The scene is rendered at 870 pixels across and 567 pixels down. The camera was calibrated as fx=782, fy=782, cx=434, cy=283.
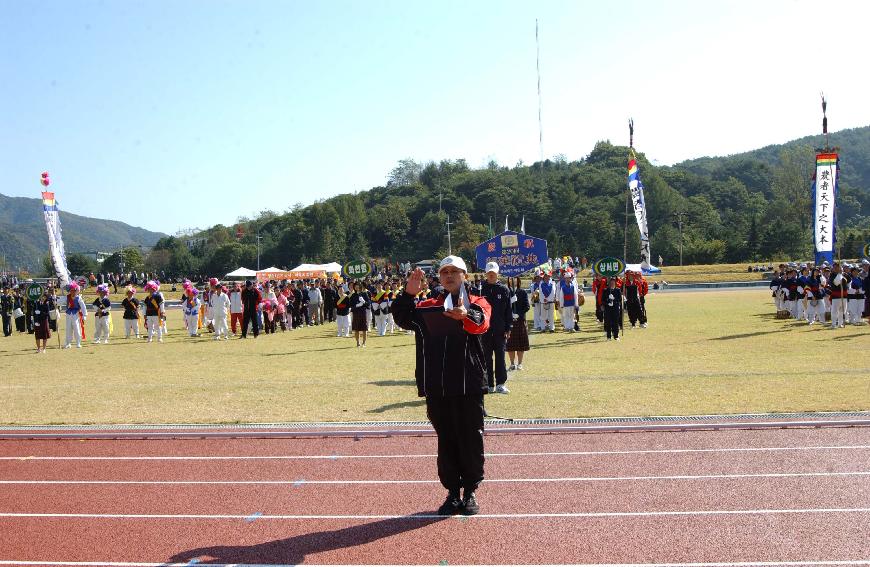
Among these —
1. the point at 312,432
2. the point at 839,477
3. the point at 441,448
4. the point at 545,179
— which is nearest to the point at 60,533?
the point at 441,448


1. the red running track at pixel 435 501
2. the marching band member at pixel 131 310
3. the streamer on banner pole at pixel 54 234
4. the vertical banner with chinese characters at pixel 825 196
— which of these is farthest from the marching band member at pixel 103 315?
the vertical banner with chinese characters at pixel 825 196

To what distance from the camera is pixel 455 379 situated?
5.87 m

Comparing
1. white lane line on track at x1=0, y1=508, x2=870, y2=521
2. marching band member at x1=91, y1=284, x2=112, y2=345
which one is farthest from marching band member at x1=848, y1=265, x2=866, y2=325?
marching band member at x1=91, y1=284, x2=112, y2=345

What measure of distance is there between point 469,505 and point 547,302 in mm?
18293

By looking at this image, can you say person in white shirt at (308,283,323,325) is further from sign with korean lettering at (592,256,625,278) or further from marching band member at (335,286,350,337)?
sign with korean lettering at (592,256,625,278)

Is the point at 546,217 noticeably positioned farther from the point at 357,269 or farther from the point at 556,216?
the point at 357,269

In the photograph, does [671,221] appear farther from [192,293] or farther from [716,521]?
[716,521]

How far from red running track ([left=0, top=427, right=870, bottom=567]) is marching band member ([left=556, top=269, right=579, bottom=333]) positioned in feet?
50.9

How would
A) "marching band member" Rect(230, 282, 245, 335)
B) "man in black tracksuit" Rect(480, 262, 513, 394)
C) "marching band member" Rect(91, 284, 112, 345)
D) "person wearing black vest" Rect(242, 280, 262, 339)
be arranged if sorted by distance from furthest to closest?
"marching band member" Rect(230, 282, 245, 335)
"person wearing black vest" Rect(242, 280, 262, 339)
"marching band member" Rect(91, 284, 112, 345)
"man in black tracksuit" Rect(480, 262, 513, 394)

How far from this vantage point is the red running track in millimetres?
5160

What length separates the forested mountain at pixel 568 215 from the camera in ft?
286

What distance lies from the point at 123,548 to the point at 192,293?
2203cm

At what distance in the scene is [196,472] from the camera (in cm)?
746

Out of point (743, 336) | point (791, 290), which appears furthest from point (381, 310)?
point (791, 290)
